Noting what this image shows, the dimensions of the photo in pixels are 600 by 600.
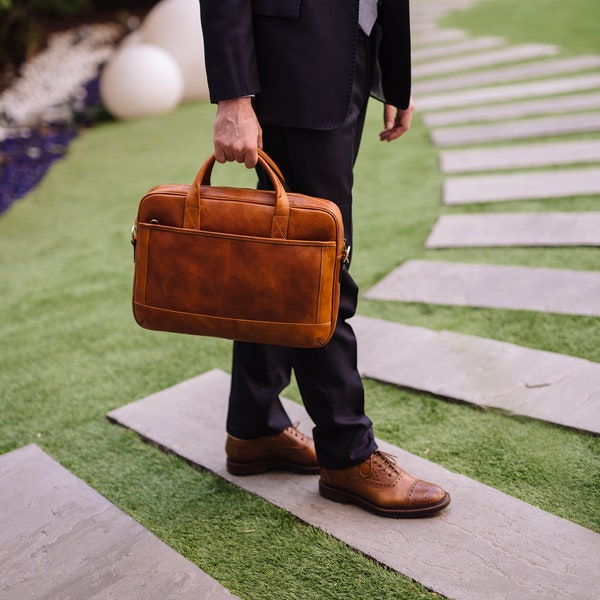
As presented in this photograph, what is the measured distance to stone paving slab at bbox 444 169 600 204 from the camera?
372 cm

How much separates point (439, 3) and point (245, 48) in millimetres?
11802

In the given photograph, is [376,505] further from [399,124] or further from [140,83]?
[140,83]

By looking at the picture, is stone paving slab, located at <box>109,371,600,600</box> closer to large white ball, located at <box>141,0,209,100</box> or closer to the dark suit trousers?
the dark suit trousers

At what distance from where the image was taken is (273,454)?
1912mm

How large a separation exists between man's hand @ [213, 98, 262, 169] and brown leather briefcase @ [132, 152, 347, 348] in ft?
0.12

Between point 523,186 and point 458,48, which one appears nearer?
point 523,186

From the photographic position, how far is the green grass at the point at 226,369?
164 cm

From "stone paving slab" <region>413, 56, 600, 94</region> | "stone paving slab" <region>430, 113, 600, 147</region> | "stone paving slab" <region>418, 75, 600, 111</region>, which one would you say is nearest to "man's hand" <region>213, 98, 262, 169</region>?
"stone paving slab" <region>430, 113, 600, 147</region>

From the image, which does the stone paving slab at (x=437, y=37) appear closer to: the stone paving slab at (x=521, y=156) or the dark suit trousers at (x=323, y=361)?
the stone paving slab at (x=521, y=156)

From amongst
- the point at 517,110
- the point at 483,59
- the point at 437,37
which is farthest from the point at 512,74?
the point at 437,37

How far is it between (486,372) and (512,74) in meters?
5.26

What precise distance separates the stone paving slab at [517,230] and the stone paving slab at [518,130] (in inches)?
60.6

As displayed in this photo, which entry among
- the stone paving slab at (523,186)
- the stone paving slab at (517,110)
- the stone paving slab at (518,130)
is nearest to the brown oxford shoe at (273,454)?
the stone paving slab at (523,186)

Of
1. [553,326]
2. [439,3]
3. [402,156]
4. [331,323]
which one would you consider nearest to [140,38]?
[402,156]
